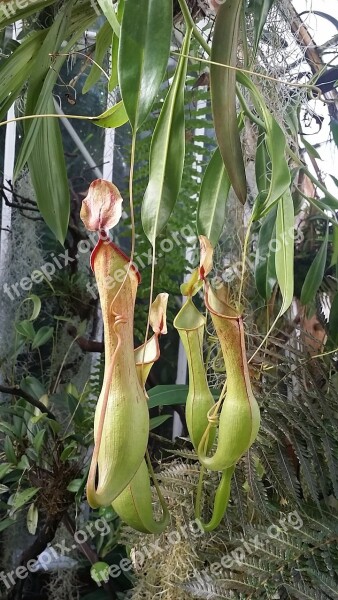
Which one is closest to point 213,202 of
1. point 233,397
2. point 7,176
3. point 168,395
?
point 233,397

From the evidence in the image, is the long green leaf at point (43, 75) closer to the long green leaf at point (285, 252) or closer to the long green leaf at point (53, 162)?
the long green leaf at point (53, 162)

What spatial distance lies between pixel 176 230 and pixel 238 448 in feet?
3.17

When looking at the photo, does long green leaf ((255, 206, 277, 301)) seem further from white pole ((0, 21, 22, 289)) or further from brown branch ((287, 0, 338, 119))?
white pole ((0, 21, 22, 289))

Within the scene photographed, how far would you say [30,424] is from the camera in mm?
1143

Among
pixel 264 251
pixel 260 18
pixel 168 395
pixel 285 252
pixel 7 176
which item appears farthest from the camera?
pixel 7 176

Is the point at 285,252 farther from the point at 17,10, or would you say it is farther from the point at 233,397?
the point at 17,10

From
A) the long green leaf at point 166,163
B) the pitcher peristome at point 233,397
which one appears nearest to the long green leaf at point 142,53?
the long green leaf at point 166,163

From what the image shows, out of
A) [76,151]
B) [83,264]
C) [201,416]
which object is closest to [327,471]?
[201,416]

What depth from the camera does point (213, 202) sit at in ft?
1.78

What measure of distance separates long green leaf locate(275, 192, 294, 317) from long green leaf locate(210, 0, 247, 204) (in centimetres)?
10

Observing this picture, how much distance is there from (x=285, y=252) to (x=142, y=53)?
212mm

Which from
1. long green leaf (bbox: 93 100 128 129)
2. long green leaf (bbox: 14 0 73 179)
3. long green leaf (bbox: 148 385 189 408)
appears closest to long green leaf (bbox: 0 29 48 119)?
long green leaf (bbox: 14 0 73 179)

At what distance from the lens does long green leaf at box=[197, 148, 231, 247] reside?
1.72ft

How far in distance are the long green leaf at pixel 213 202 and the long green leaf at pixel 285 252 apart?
2.3 inches
